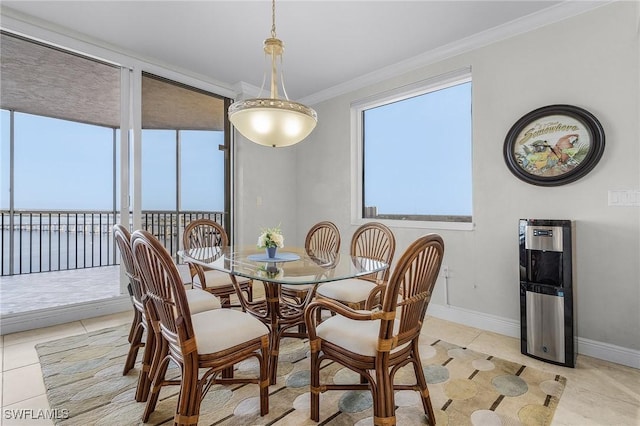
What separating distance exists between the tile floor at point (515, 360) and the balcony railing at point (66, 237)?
189 centimetres

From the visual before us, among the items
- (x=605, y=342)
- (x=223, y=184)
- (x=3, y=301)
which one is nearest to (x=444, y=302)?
(x=605, y=342)

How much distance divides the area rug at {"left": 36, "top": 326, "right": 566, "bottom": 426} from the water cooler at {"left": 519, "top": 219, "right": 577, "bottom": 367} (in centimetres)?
23

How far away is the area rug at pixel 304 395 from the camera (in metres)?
1.59

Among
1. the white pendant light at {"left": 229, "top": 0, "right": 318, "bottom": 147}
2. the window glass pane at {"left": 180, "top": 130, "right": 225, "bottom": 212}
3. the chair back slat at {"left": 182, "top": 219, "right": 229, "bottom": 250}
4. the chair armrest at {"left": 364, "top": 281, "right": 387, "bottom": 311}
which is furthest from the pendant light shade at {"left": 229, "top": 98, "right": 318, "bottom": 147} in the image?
the window glass pane at {"left": 180, "top": 130, "right": 225, "bottom": 212}

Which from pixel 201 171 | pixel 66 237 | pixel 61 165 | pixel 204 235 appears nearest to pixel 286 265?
pixel 204 235

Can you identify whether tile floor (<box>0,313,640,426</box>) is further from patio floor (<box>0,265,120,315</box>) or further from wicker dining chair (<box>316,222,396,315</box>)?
wicker dining chair (<box>316,222,396,315</box>)

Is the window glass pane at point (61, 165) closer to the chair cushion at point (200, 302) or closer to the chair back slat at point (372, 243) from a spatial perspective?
the chair cushion at point (200, 302)

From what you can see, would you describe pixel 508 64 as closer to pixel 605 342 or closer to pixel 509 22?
pixel 509 22

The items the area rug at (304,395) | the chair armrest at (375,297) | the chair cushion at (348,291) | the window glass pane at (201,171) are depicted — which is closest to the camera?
the area rug at (304,395)

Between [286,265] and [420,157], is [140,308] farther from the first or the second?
Result: [420,157]

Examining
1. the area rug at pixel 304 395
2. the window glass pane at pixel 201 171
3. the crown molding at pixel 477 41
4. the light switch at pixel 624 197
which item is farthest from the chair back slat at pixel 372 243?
the window glass pane at pixel 201 171

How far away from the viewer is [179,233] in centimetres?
437

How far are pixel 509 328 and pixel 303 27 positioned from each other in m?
3.21

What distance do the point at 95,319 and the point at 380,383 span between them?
3.06 meters
